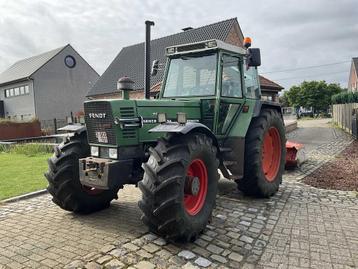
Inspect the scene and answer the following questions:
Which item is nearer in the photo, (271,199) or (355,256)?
(355,256)

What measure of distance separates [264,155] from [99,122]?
3.33 m

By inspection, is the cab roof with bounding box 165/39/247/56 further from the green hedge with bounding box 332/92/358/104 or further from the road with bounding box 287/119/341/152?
the green hedge with bounding box 332/92/358/104

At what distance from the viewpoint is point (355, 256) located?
11.7 ft

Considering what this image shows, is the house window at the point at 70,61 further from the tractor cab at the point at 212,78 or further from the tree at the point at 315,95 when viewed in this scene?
the tree at the point at 315,95

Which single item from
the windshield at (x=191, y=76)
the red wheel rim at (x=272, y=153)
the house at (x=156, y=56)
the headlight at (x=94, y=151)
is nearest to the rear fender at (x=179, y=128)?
the headlight at (x=94, y=151)

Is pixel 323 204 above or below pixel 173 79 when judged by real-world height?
below

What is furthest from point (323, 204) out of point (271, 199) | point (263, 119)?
point (263, 119)

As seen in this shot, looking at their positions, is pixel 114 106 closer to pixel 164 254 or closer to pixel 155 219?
pixel 155 219

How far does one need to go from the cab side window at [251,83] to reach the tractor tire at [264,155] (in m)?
0.40

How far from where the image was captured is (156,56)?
971 inches

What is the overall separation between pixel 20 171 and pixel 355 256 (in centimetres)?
788

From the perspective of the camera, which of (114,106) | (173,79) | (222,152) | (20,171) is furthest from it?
(20,171)

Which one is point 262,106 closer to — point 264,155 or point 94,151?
point 264,155

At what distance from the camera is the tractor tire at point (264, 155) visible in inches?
208
